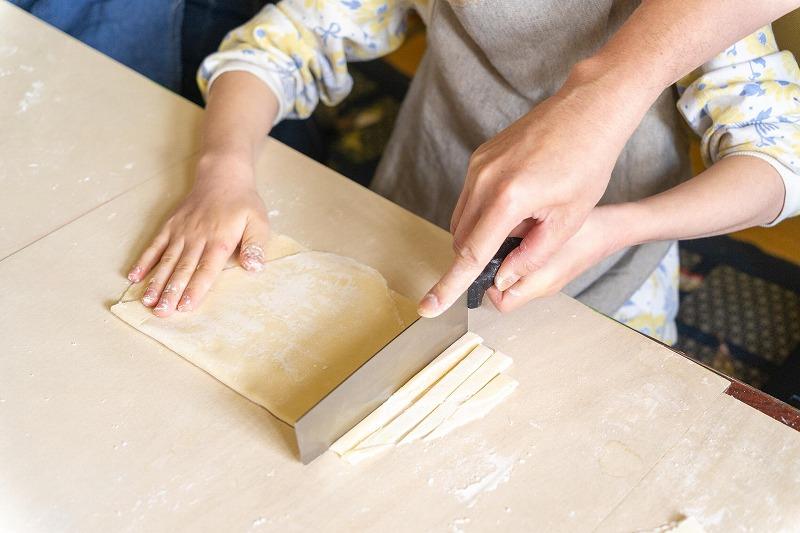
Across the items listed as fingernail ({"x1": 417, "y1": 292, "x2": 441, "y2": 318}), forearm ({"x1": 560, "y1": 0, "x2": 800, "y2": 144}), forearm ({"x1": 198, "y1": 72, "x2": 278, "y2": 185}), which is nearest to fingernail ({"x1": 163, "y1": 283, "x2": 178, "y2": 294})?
forearm ({"x1": 198, "y1": 72, "x2": 278, "y2": 185})

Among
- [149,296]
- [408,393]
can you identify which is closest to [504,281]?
[408,393]

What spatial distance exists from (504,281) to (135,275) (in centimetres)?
38

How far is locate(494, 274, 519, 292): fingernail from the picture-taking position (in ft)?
2.52

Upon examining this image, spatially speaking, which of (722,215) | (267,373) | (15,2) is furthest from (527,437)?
(15,2)

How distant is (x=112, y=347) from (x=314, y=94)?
529 mm

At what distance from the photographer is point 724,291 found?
5.23ft

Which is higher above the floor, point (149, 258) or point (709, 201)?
point (709, 201)

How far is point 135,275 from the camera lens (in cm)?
86

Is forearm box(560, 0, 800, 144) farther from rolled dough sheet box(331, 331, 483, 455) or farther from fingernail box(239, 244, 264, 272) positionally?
fingernail box(239, 244, 264, 272)

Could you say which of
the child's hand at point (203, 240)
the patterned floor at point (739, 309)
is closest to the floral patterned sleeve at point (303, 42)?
the child's hand at point (203, 240)

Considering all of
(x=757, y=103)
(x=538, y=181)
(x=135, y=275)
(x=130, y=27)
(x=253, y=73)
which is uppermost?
(x=757, y=103)

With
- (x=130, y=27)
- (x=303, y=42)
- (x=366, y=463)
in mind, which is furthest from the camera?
(x=130, y=27)

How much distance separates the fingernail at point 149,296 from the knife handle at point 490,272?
318 mm

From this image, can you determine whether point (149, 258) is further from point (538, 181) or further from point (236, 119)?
point (538, 181)
